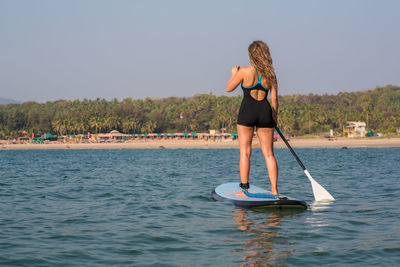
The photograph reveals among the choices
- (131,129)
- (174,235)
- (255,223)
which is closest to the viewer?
(174,235)

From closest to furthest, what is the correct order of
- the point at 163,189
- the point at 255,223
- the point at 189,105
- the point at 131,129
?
the point at 255,223, the point at 163,189, the point at 131,129, the point at 189,105

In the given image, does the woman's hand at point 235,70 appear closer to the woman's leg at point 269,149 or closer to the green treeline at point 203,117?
the woman's leg at point 269,149

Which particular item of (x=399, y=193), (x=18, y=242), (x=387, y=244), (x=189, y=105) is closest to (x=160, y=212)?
(x=18, y=242)

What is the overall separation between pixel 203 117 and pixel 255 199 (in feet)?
469

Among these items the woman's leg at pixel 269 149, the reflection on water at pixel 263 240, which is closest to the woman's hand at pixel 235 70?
the woman's leg at pixel 269 149

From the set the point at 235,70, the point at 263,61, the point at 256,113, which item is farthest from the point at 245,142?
the point at 263,61

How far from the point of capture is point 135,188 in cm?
1216

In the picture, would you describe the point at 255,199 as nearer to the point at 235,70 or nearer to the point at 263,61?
the point at 235,70

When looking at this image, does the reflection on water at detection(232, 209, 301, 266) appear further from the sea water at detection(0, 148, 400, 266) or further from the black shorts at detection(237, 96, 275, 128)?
the black shorts at detection(237, 96, 275, 128)

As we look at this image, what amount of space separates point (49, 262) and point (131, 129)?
145012 millimetres

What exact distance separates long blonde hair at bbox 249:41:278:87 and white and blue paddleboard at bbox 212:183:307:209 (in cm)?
197

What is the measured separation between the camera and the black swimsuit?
779cm

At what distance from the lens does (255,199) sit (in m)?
7.96

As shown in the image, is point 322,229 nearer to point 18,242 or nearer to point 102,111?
point 18,242
